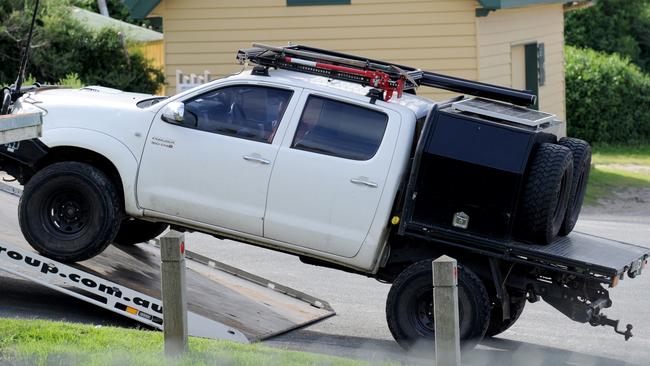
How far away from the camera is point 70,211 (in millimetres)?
9500

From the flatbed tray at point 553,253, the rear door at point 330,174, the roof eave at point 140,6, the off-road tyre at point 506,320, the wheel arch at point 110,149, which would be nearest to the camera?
the flatbed tray at point 553,253

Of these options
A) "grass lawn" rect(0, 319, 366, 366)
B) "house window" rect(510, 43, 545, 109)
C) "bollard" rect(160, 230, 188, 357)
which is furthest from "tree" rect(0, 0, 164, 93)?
"bollard" rect(160, 230, 188, 357)

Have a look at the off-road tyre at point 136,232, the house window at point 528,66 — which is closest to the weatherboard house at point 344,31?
the house window at point 528,66

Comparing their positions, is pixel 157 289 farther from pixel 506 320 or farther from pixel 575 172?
pixel 575 172

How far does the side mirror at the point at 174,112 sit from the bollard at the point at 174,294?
7.30 ft

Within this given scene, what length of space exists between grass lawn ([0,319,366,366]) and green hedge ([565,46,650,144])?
23806mm

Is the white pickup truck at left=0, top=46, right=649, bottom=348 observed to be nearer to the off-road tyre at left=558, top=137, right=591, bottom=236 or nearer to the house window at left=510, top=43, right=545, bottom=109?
the off-road tyre at left=558, top=137, right=591, bottom=236

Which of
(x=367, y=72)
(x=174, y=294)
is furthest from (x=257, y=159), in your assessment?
(x=174, y=294)

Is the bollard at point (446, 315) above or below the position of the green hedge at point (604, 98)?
above

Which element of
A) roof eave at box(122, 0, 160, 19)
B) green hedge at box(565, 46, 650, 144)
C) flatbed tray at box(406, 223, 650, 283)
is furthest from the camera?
green hedge at box(565, 46, 650, 144)

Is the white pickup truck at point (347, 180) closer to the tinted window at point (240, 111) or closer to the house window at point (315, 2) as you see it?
the tinted window at point (240, 111)

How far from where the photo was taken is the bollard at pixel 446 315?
712cm

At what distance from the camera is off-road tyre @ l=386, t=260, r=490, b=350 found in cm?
880

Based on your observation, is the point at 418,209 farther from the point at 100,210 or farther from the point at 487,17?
the point at 487,17
